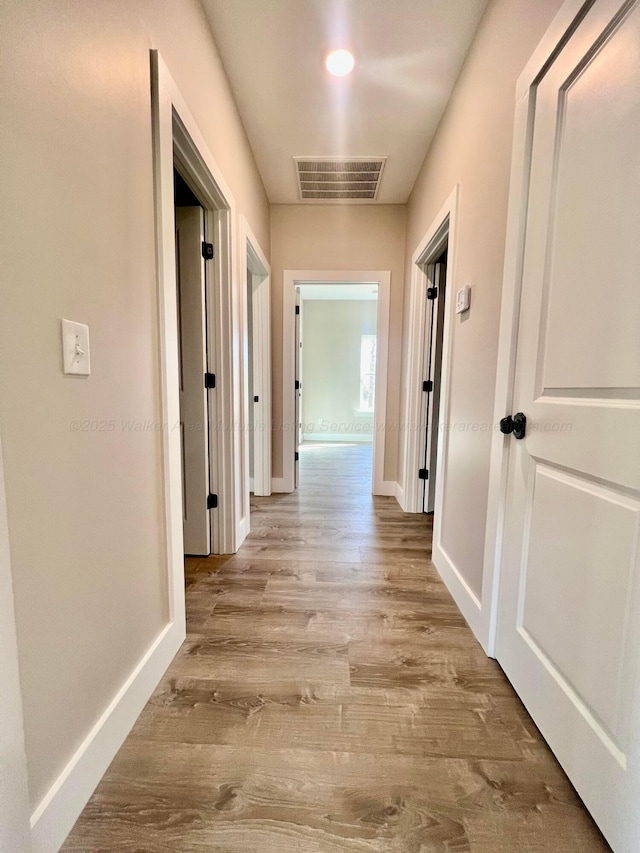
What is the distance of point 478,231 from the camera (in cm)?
150

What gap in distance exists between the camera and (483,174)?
1.47 metres

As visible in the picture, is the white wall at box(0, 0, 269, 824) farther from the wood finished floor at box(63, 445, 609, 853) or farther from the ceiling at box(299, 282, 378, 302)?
the ceiling at box(299, 282, 378, 302)

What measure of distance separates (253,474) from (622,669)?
2779mm

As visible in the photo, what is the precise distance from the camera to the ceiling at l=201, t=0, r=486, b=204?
1457 mm

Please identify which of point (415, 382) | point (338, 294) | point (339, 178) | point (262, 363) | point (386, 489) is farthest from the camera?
point (338, 294)

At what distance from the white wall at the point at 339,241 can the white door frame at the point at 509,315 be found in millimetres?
1885

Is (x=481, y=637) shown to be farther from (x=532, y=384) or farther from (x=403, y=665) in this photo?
(x=532, y=384)

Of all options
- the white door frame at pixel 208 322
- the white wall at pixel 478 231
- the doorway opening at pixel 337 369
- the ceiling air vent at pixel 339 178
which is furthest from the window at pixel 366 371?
the white door frame at pixel 208 322

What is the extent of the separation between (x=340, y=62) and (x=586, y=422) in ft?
6.58

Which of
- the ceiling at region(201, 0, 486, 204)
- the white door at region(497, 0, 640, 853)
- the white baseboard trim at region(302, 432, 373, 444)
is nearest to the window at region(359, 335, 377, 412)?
the white baseboard trim at region(302, 432, 373, 444)

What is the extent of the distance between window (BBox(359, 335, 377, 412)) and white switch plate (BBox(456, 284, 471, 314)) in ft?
15.6

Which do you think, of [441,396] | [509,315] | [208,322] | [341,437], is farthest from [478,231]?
[341,437]

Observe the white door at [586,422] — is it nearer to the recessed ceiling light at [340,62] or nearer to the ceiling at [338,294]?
the recessed ceiling light at [340,62]

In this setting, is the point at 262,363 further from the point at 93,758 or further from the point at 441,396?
the point at 93,758
